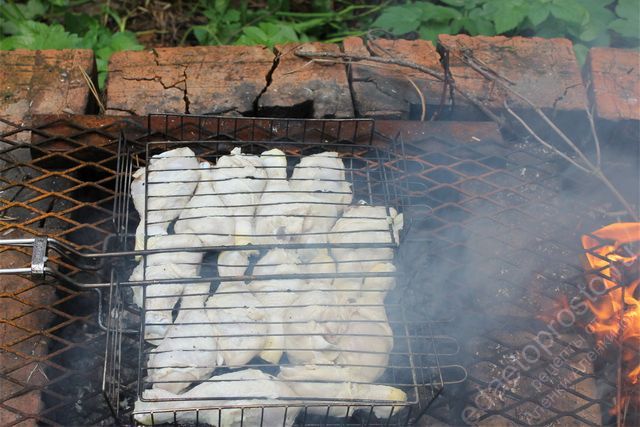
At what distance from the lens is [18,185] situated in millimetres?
3043

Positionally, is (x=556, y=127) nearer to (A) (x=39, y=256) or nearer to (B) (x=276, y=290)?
(B) (x=276, y=290)

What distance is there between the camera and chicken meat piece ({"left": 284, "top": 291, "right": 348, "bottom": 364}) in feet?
8.37

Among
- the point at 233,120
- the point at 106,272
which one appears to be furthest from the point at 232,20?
the point at 106,272

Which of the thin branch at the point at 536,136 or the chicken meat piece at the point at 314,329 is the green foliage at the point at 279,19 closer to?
the thin branch at the point at 536,136

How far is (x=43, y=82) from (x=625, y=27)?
137 inches

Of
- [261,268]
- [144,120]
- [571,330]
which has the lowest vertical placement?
[571,330]

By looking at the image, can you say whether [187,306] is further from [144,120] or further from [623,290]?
[623,290]

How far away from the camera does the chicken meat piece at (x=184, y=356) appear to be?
246cm

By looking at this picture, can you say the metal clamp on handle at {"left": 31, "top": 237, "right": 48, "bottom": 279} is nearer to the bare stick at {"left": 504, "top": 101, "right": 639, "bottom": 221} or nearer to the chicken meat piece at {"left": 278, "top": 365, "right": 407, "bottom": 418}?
the chicken meat piece at {"left": 278, "top": 365, "right": 407, "bottom": 418}

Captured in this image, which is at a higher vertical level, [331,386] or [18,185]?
[18,185]

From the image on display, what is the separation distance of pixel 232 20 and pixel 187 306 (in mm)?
2631

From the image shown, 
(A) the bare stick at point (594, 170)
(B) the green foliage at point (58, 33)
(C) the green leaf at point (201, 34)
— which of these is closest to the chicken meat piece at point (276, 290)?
(A) the bare stick at point (594, 170)

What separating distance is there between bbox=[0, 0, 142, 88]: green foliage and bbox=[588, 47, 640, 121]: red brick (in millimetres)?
2773
